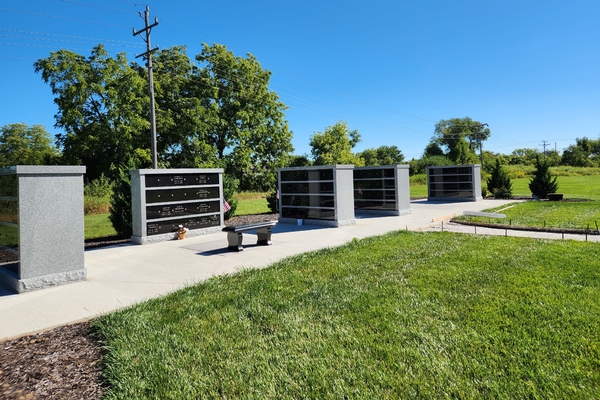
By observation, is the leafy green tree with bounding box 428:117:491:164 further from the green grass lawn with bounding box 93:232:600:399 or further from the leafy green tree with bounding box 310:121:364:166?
the green grass lawn with bounding box 93:232:600:399

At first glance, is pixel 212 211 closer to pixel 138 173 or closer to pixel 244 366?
pixel 138 173

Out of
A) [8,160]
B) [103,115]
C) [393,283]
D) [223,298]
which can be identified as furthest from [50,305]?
[8,160]

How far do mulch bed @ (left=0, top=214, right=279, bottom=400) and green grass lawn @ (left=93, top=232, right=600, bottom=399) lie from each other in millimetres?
187

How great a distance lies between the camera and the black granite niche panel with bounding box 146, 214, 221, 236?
11.2 metres

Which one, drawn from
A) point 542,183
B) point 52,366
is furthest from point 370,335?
point 542,183

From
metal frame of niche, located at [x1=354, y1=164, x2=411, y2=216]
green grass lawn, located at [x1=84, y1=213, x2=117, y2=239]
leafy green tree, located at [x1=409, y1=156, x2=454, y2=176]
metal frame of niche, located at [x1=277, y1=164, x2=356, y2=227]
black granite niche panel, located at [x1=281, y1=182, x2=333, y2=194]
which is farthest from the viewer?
leafy green tree, located at [x1=409, y1=156, x2=454, y2=176]

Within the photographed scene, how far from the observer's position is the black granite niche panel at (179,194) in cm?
1117

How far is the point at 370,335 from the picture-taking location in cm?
396

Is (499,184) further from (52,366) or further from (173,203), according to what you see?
(52,366)

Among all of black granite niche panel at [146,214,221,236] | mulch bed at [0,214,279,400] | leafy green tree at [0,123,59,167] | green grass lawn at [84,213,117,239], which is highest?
leafy green tree at [0,123,59,167]

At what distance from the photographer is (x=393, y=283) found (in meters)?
5.80

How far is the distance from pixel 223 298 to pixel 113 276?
3122 mm

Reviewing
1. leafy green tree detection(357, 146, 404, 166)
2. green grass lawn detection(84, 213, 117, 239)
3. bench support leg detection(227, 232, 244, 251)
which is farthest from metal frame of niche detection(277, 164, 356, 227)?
leafy green tree detection(357, 146, 404, 166)

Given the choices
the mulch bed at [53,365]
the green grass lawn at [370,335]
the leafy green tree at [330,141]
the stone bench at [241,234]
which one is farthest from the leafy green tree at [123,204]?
the leafy green tree at [330,141]
